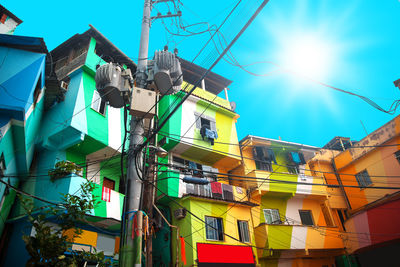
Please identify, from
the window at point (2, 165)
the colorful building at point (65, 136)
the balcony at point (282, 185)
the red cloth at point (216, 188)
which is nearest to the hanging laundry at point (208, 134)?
the red cloth at point (216, 188)

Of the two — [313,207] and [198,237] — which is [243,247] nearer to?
[198,237]

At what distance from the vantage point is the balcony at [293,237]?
1720 centimetres

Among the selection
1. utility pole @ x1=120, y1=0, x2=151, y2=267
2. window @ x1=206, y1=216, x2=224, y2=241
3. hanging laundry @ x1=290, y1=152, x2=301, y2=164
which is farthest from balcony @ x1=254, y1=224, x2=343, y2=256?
utility pole @ x1=120, y1=0, x2=151, y2=267

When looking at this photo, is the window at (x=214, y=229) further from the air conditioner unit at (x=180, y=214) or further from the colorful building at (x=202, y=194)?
the air conditioner unit at (x=180, y=214)

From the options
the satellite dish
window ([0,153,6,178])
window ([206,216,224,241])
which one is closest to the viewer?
window ([0,153,6,178])

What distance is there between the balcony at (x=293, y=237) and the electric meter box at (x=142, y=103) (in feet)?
46.3

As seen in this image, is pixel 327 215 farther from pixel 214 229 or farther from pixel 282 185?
pixel 214 229

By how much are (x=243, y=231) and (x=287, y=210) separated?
206 inches

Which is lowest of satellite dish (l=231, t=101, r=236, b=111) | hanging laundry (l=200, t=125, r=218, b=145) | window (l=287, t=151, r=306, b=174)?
window (l=287, t=151, r=306, b=174)

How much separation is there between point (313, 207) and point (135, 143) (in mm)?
20050

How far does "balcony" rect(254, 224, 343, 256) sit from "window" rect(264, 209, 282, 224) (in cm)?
160

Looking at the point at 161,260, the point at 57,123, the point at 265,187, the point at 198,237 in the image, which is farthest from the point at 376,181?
the point at 57,123

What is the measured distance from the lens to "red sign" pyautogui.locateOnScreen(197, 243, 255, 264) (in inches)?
562

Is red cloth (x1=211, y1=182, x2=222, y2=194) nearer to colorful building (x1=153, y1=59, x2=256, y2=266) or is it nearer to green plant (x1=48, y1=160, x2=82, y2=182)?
colorful building (x1=153, y1=59, x2=256, y2=266)
